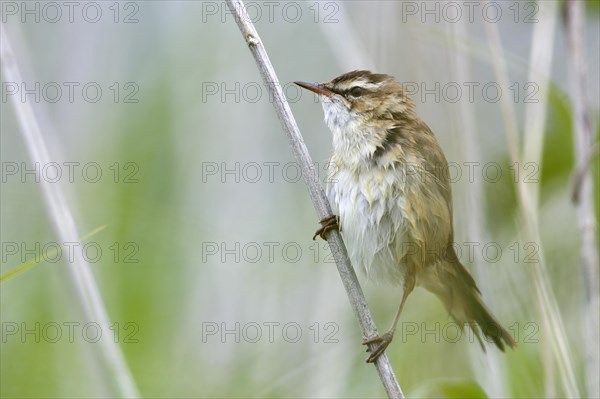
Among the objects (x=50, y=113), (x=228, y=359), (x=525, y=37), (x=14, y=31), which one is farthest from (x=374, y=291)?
(x=14, y=31)

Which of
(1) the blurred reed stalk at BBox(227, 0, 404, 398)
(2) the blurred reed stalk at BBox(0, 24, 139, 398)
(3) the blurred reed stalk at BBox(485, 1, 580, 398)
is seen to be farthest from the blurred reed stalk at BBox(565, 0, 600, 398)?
(2) the blurred reed stalk at BBox(0, 24, 139, 398)

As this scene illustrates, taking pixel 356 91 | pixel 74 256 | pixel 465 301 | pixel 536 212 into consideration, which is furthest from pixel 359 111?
pixel 74 256

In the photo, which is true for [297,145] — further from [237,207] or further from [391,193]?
[237,207]

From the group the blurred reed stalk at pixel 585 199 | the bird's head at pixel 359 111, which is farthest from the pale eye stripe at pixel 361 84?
the blurred reed stalk at pixel 585 199

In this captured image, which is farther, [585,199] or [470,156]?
[470,156]

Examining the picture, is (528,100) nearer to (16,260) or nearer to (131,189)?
(131,189)

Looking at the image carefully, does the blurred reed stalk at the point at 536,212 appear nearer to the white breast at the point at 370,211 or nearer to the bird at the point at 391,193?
the bird at the point at 391,193

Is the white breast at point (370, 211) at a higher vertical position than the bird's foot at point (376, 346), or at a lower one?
higher
